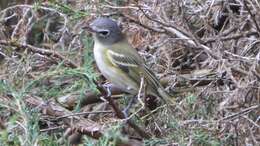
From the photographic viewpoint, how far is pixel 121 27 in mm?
5004

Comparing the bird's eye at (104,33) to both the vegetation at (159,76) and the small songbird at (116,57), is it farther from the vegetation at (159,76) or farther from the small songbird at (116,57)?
the vegetation at (159,76)

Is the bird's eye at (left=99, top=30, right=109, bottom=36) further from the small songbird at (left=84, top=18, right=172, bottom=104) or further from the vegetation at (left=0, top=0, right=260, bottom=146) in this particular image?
the vegetation at (left=0, top=0, right=260, bottom=146)

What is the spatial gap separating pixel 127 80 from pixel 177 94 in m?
0.52

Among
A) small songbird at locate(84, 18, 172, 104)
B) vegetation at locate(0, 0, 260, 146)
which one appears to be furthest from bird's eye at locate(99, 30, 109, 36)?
vegetation at locate(0, 0, 260, 146)

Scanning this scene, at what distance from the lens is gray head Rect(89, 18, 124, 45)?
4.59 metres

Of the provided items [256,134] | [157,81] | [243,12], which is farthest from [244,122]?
[243,12]

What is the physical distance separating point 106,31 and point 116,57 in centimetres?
20

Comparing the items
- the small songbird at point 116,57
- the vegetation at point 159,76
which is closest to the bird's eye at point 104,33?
the small songbird at point 116,57

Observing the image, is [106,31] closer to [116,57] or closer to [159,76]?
[116,57]

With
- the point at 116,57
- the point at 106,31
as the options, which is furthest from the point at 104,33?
the point at 116,57

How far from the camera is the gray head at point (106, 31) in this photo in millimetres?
4586

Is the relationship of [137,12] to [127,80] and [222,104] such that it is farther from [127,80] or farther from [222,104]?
[222,104]

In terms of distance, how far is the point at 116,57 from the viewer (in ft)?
15.7

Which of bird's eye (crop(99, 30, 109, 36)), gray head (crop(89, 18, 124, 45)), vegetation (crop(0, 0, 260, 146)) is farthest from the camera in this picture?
bird's eye (crop(99, 30, 109, 36))
